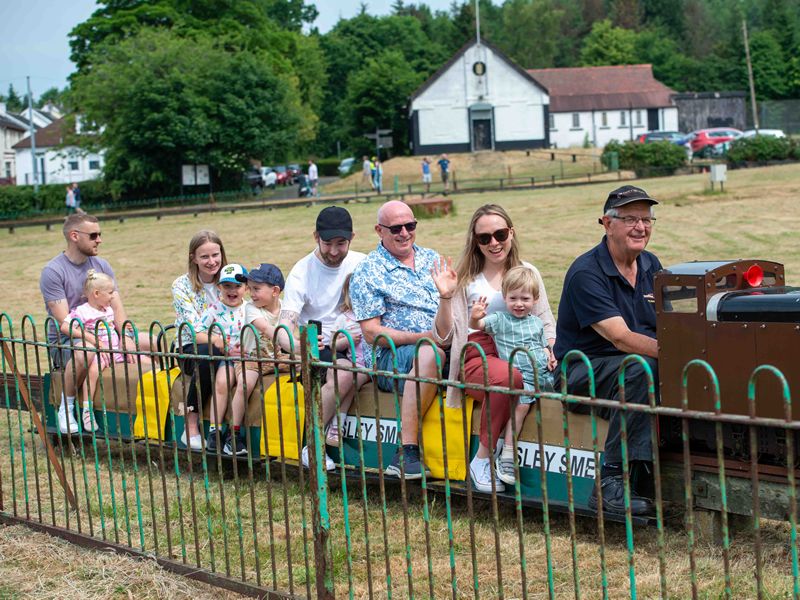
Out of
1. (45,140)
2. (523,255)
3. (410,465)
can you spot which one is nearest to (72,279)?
(410,465)

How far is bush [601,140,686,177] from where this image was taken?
1726 inches

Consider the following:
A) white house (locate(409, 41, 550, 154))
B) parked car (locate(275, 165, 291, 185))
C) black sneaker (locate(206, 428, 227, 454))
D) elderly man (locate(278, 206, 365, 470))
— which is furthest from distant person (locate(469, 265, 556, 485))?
white house (locate(409, 41, 550, 154))

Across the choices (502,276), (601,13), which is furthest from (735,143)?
(601,13)

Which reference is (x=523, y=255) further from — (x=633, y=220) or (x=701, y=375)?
(x=701, y=375)

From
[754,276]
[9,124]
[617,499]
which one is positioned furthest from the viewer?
[9,124]

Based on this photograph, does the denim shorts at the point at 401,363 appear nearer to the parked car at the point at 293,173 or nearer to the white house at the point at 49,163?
the parked car at the point at 293,173

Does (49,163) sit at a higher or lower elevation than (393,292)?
higher

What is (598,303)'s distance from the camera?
19.2ft

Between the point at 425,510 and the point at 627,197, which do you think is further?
the point at 627,197

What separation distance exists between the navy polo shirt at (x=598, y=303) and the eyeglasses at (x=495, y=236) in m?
0.55

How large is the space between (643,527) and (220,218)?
1277 inches

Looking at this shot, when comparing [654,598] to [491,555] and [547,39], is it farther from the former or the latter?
[547,39]

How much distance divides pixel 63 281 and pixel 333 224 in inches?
103

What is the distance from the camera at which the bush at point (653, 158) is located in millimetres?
43844
